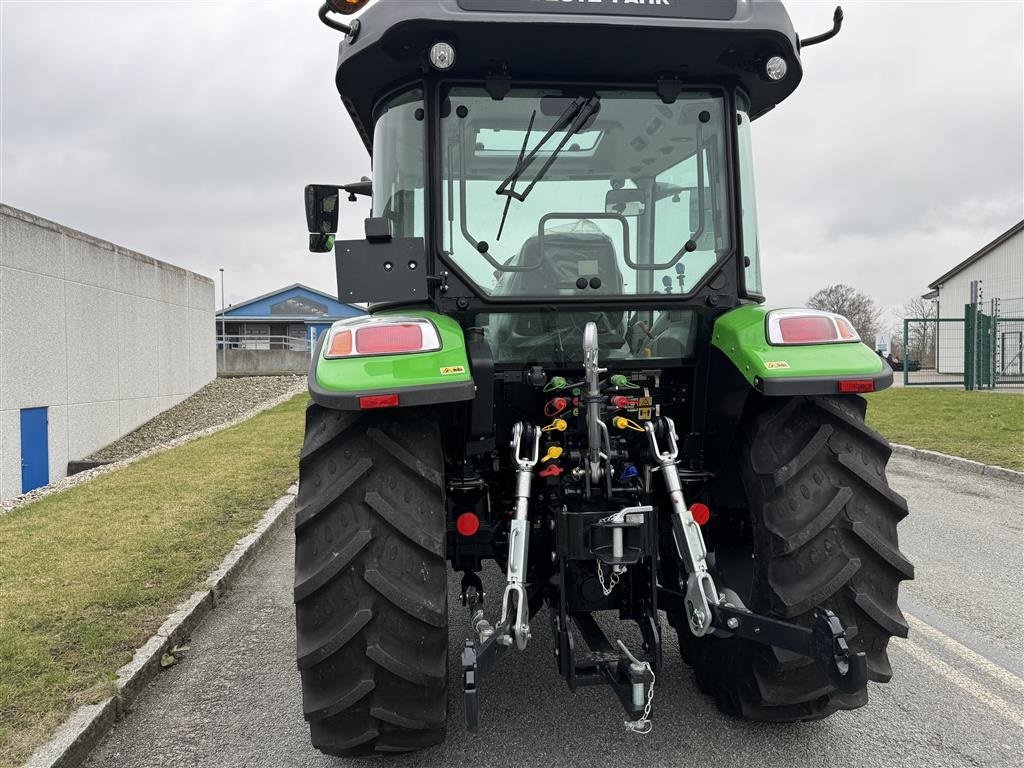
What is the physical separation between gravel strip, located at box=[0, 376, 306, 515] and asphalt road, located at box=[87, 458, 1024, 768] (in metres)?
8.85

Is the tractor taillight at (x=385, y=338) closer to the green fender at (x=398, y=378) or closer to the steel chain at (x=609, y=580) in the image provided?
the green fender at (x=398, y=378)

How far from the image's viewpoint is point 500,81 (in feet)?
9.52

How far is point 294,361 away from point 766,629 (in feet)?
84.5

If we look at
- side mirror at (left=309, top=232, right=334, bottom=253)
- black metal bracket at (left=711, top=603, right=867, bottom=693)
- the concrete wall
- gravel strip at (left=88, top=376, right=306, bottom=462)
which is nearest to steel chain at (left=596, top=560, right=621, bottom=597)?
black metal bracket at (left=711, top=603, right=867, bottom=693)

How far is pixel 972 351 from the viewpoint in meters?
18.2

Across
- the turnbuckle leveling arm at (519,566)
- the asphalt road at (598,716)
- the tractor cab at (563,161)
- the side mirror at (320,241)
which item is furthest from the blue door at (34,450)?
the turnbuckle leveling arm at (519,566)

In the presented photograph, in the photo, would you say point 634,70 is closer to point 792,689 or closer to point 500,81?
point 500,81

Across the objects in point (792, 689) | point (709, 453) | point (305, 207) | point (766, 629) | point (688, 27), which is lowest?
point (792, 689)

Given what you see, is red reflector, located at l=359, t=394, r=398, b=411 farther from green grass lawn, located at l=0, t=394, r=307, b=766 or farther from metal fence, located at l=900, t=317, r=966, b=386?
metal fence, located at l=900, t=317, r=966, b=386

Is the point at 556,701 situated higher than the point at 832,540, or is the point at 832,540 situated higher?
the point at 832,540

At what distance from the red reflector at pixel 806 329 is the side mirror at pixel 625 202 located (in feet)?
2.52

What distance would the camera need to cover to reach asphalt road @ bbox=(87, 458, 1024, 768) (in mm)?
2787

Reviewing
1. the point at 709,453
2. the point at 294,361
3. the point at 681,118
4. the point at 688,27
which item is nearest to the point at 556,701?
the point at 709,453

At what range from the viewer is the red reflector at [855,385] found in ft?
8.52
